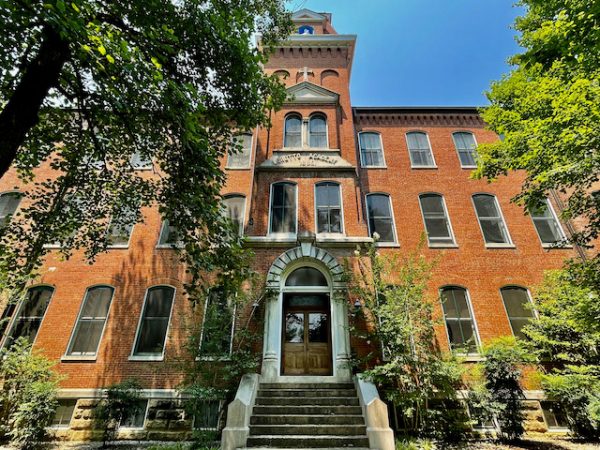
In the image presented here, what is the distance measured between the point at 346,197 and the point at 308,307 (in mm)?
4608

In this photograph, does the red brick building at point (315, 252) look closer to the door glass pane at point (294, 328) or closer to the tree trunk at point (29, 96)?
the door glass pane at point (294, 328)

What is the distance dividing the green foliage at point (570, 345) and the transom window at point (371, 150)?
26.6 ft

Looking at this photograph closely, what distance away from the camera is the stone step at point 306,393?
8.83 meters

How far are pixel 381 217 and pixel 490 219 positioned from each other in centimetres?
464

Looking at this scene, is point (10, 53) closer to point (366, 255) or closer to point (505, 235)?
point (366, 255)

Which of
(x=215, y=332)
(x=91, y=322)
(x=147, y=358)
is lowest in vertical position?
(x=147, y=358)

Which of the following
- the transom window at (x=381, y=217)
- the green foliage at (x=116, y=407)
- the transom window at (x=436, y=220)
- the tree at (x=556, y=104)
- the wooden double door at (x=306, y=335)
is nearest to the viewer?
the tree at (x=556, y=104)

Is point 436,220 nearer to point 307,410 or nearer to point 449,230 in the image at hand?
point 449,230

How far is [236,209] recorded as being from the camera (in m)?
13.6

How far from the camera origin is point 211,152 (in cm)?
763

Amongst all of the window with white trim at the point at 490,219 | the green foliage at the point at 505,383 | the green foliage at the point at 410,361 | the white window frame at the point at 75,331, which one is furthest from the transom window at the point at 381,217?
the white window frame at the point at 75,331

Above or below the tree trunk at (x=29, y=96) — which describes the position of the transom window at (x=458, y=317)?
below

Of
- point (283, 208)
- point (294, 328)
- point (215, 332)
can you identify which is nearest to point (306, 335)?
point (294, 328)

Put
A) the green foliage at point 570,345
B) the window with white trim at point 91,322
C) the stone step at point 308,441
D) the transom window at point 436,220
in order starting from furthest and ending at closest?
the transom window at point 436,220 → the window with white trim at point 91,322 → the green foliage at point 570,345 → the stone step at point 308,441
